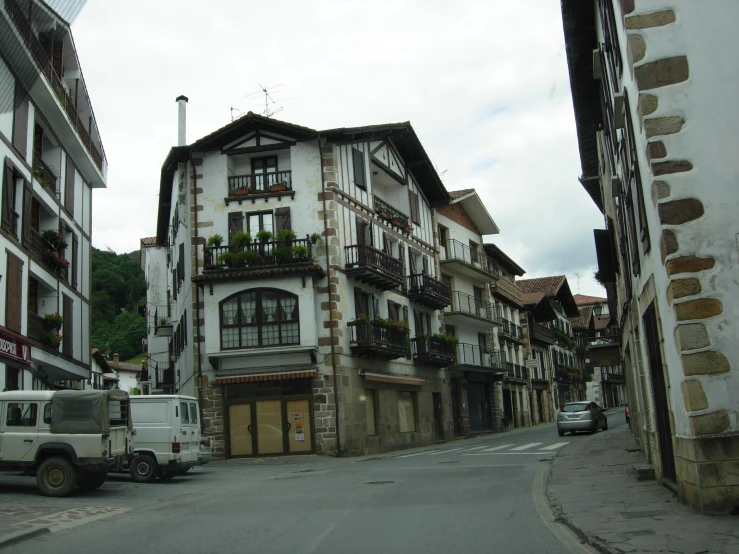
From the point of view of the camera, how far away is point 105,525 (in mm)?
10945

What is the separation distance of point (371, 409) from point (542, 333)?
32246mm

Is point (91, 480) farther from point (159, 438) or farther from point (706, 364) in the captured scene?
point (706, 364)

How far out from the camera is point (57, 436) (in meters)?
14.7

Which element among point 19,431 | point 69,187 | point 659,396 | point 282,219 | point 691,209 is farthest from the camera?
point 282,219

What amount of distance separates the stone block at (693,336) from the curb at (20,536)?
817cm

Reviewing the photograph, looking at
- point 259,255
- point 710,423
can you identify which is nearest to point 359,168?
point 259,255

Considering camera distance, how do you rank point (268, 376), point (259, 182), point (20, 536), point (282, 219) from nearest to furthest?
point (20, 536) < point (268, 376) < point (282, 219) < point (259, 182)

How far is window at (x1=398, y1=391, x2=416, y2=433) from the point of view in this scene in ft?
109

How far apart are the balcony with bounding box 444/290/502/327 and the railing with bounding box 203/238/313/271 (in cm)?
1497

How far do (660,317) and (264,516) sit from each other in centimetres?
616

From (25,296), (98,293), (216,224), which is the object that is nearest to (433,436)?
(216,224)

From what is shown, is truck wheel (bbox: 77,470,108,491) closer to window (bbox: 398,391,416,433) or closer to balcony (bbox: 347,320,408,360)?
balcony (bbox: 347,320,408,360)

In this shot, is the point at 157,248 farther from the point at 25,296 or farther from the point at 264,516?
the point at 264,516

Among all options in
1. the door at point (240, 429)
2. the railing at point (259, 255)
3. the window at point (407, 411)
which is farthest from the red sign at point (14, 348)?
the window at point (407, 411)
